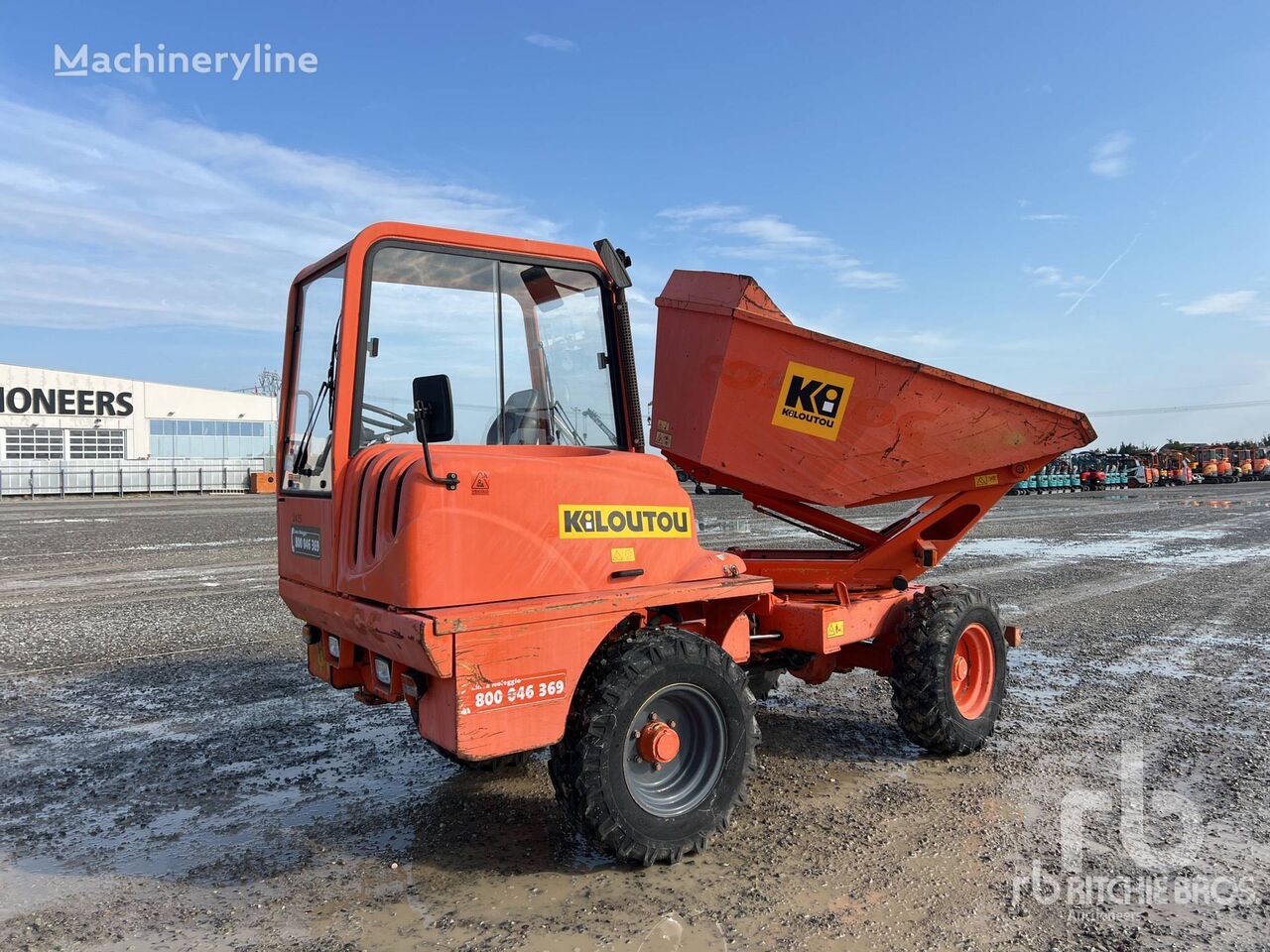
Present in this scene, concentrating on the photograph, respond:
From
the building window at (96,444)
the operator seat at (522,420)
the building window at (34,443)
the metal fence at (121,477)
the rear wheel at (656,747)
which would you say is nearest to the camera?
the rear wheel at (656,747)

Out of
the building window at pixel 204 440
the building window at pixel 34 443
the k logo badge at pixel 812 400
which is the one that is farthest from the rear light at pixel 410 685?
the building window at pixel 34 443

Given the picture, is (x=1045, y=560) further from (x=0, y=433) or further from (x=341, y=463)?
(x=0, y=433)

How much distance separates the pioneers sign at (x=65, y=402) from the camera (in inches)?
1597

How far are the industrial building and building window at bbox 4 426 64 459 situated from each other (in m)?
0.04

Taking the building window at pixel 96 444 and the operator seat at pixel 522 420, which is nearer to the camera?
the operator seat at pixel 522 420

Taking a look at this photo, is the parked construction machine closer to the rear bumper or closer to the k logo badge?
the k logo badge

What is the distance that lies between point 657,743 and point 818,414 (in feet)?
6.81

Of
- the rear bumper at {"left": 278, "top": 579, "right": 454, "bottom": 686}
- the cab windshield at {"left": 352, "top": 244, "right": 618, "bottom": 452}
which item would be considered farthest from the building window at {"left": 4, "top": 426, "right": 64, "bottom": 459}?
the cab windshield at {"left": 352, "top": 244, "right": 618, "bottom": 452}

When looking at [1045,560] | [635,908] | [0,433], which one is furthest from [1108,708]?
[0,433]

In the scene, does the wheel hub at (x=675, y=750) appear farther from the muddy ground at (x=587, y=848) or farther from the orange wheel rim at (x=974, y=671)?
the orange wheel rim at (x=974, y=671)

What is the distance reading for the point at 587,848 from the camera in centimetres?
398

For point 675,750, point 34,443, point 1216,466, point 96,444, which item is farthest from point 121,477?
point 1216,466

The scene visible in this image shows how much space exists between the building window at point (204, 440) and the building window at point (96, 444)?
5.07 feet

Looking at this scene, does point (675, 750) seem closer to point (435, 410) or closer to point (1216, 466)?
point (435, 410)
